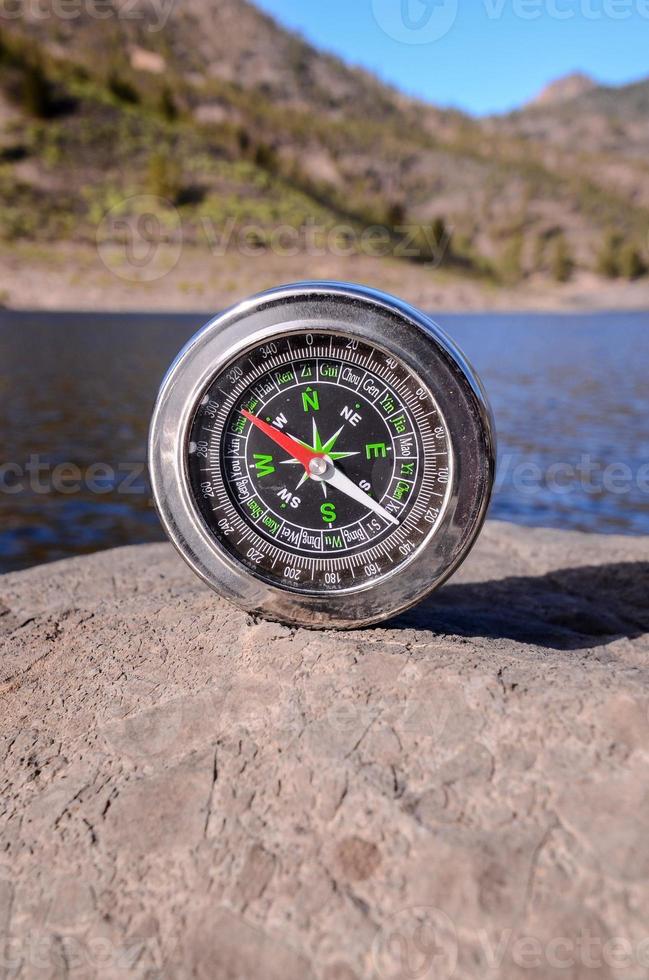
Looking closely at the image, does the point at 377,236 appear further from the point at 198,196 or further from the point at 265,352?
the point at 265,352

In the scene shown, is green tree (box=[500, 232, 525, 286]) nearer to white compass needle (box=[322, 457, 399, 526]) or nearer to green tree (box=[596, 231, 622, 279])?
green tree (box=[596, 231, 622, 279])

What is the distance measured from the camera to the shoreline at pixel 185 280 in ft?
129

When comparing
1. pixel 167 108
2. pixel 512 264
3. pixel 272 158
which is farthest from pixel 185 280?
pixel 167 108

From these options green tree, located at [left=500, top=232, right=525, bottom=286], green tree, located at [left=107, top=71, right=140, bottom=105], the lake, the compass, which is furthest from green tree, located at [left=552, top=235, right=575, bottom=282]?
the compass

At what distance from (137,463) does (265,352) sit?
7.13 metres

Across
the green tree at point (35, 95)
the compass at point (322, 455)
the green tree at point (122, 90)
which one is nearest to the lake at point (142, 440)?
the compass at point (322, 455)

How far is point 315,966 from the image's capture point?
2.05 meters

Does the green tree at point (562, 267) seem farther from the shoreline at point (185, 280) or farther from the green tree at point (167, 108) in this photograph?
the green tree at point (167, 108)

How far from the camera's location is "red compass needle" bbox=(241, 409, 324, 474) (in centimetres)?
321

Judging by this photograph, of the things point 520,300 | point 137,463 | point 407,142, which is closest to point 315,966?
point 137,463

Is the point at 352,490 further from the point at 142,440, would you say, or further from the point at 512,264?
the point at 512,264

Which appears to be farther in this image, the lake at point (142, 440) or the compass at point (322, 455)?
the lake at point (142, 440)

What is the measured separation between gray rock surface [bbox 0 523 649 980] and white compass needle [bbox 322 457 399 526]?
0.47m

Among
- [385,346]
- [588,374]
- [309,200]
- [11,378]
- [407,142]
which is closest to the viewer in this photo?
[385,346]
